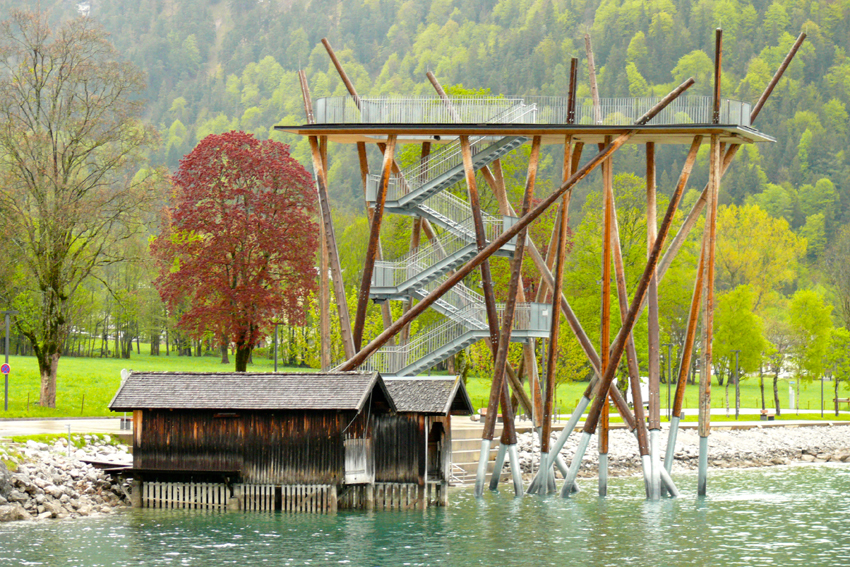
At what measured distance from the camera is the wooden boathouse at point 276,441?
36.8 meters

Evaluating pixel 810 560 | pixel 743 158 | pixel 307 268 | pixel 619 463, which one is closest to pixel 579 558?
pixel 810 560

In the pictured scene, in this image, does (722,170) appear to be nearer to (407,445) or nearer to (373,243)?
(373,243)

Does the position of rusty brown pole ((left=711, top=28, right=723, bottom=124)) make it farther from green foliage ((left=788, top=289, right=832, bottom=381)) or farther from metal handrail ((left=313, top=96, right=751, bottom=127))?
green foliage ((left=788, top=289, right=832, bottom=381))

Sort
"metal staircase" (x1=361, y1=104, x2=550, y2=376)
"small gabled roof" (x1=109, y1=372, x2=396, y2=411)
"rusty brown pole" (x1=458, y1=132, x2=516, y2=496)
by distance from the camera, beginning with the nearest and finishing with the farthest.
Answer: "small gabled roof" (x1=109, y1=372, x2=396, y2=411), "rusty brown pole" (x1=458, y1=132, x2=516, y2=496), "metal staircase" (x1=361, y1=104, x2=550, y2=376)

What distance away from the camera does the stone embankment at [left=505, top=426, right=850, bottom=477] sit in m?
55.1

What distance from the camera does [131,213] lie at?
194 feet

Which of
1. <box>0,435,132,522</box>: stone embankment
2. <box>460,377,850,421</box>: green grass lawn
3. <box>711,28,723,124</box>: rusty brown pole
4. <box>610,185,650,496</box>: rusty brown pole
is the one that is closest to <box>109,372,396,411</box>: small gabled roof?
<box>0,435,132,522</box>: stone embankment

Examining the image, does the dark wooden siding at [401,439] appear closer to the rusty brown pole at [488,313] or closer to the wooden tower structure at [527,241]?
the wooden tower structure at [527,241]

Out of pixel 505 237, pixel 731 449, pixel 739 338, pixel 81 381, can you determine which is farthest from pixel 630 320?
pixel 739 338

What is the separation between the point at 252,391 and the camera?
123 ft

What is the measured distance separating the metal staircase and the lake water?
236 inches

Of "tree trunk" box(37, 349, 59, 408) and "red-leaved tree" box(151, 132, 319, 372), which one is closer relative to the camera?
"tree trunk" box(37, 349, 59, 408)

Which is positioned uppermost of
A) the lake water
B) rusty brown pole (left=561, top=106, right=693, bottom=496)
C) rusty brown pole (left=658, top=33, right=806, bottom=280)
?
rusty brown pole (left=658, top=33, right=806, bottom=280)

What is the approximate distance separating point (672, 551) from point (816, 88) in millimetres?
170566
